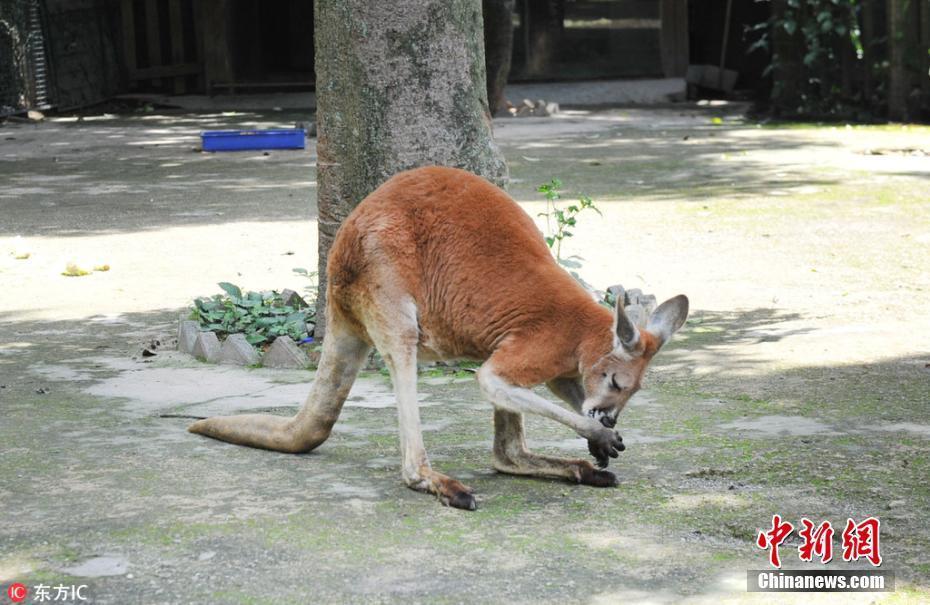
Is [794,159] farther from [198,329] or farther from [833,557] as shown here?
[833,557]

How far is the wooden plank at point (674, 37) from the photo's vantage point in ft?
69.7

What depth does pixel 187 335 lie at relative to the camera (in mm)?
6578

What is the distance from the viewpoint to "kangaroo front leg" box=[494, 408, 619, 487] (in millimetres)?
Answer: 4555

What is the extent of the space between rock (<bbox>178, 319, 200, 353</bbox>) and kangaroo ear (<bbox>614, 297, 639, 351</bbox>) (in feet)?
9.79

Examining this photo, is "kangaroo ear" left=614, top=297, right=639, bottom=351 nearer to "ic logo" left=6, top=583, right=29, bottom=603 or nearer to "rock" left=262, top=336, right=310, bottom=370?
"ic logo" left=6, top=583, right=29, bottom=603

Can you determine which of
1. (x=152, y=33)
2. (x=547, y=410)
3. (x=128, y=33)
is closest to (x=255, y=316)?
(x=547, y=410)

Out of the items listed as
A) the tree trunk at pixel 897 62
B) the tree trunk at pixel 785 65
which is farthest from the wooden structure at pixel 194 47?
the tree trunk at pixel 897 62

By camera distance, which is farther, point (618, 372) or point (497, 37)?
point (497, 37)

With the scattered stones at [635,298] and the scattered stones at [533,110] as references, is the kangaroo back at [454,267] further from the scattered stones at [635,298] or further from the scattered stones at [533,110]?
the scattered stones at [533,110]

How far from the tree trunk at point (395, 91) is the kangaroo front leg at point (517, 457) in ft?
6.36

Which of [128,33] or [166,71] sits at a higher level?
[128,33]

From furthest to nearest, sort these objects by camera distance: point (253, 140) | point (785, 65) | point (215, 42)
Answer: point (215, 42) → point (785, 65) → point (253, 140)
